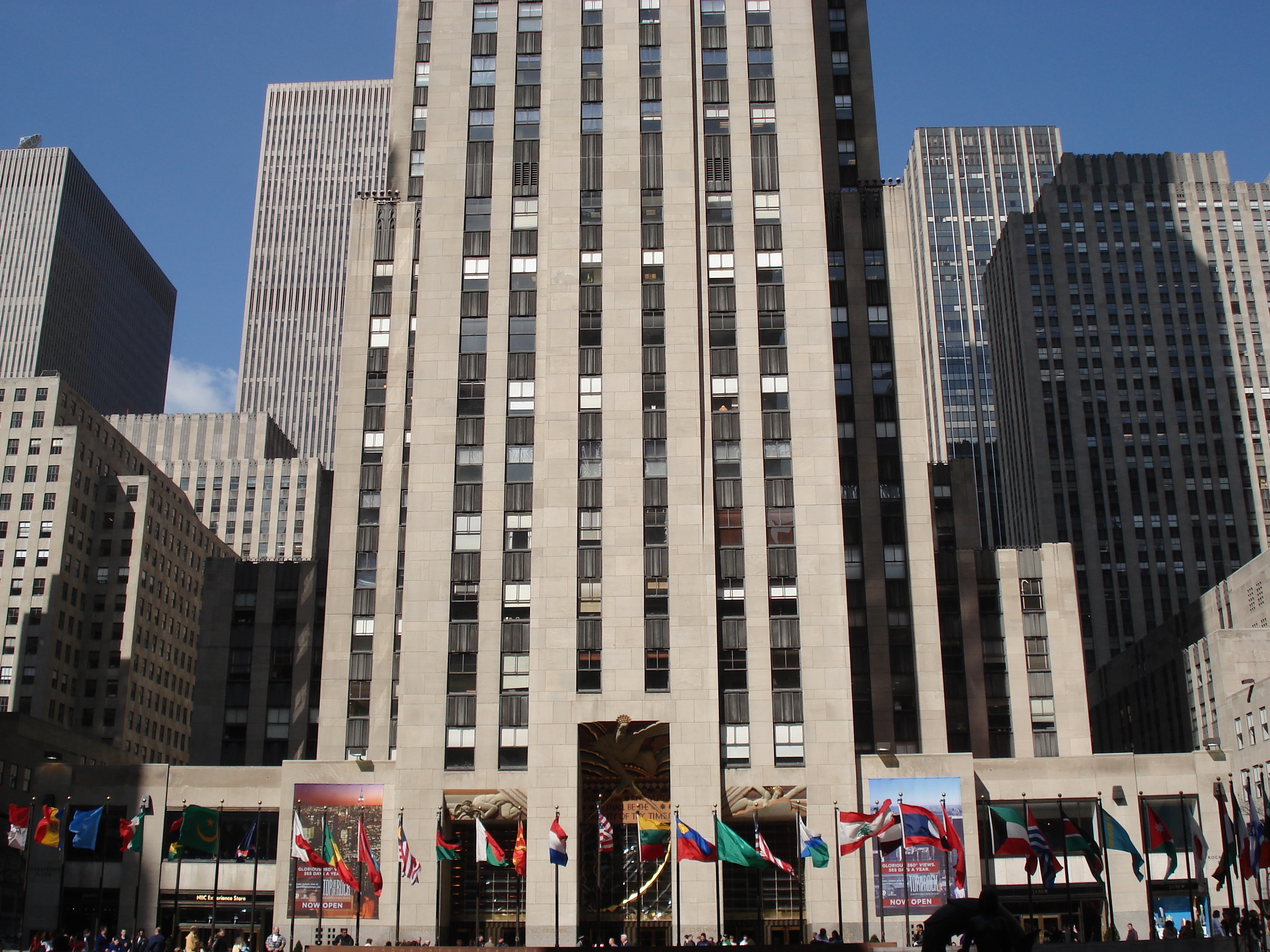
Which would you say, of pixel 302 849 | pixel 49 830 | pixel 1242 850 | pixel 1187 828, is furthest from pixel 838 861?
pixel 49 830

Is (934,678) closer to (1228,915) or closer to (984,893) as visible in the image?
(1228,915)

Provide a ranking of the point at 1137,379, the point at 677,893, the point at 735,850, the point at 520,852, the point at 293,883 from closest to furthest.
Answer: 1. the point at 735,850
2. the point at 520,852
3. the point at 677,893
4. the point at 293,883
5. the point at 1137,379

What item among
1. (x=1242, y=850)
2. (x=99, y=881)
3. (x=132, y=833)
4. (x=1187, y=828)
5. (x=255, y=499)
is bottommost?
(x=99, y=881)

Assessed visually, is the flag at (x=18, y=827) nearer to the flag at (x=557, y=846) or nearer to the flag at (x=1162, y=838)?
the flag at (x=557, y=846)

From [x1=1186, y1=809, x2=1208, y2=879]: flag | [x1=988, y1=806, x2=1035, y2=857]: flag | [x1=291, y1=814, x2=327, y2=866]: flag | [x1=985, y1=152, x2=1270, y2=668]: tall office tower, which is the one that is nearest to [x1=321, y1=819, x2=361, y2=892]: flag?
[x1=291, y1=814, x2=327, y2=866]: flag

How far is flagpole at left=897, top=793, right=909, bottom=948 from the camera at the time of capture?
68625 mm

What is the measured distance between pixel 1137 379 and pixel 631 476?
106656mm

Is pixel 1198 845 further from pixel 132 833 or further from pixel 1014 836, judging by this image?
pixel 132 833

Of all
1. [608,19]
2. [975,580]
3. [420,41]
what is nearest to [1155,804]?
[975,580]

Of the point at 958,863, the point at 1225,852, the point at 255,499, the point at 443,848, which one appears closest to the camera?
the point at 1225,852

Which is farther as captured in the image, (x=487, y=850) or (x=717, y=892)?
(x=717, y=892)

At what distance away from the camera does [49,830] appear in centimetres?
6806

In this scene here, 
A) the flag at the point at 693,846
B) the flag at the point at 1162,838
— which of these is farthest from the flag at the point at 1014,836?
the flag at the point at 693,846

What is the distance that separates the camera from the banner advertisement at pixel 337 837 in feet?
255
